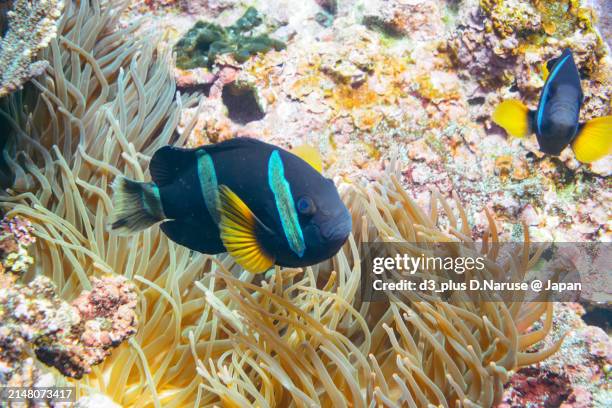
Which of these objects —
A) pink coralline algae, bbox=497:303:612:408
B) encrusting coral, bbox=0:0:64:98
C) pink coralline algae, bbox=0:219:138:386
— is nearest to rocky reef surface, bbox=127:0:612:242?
pink coralline algae, bbox=497:303:612:408

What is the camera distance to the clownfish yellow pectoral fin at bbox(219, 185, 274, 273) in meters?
1.23

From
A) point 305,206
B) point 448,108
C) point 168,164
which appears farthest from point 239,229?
point 448,108

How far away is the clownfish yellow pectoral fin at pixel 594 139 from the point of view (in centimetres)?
231

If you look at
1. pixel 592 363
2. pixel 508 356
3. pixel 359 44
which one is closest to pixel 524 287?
pixel 508 356

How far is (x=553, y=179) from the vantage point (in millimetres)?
3098

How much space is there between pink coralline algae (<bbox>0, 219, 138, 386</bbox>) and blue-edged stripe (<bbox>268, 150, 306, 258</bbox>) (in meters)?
0.89

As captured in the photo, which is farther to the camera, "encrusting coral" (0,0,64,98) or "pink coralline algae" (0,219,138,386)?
"encrusting coral" (0,0,64,98)

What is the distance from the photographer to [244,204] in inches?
49.0

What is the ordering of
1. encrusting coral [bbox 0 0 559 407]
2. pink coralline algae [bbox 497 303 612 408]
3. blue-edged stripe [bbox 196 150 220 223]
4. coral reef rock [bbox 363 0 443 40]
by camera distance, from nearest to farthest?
blue-edged stripe [bbox 196 150 220 223]
encrusting coral [bbox 0 0 559 407]
pink coralline algae [bbox 497 303 612 408]
coral reef rock [bbox 363 0 443 40]

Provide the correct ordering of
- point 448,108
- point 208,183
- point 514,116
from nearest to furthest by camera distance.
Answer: point 208,183, point 514,116, point 448,108

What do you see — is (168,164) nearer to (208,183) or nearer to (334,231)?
Answer: (208,183)

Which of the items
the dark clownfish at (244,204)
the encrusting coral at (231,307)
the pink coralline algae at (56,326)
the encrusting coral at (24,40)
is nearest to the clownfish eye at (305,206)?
the dark clownfish at (244,204)

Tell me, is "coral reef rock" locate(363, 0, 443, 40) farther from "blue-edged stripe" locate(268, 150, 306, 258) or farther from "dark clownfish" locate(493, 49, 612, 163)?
"blue-edged stripe" locate(268, 150, 306, 258)

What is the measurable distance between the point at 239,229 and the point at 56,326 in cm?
81
